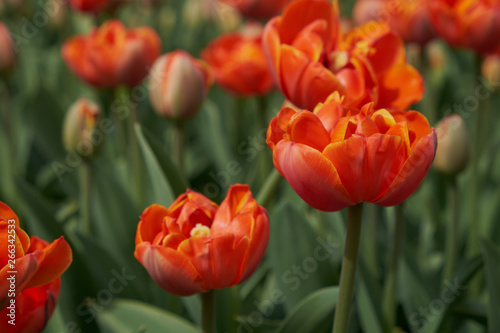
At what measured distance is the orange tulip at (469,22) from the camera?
1067 millimetres

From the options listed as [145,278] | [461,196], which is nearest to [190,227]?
[145,278]

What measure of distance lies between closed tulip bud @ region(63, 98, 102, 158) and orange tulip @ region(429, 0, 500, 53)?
0.58m

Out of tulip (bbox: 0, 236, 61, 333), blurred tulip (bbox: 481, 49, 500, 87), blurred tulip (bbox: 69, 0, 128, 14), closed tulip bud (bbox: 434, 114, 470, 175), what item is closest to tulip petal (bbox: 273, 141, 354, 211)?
tulip (bbox: 0, 236, 61, 333)

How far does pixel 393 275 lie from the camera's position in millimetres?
877

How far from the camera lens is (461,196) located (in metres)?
1.36

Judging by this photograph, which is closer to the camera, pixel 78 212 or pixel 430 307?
pixel 430 307

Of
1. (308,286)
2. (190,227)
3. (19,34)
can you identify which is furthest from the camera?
(19,34)

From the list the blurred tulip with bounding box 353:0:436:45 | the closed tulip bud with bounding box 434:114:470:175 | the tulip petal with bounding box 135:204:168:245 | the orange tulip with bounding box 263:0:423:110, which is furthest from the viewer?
the blurred tulip with bounding box 353:0:436:45

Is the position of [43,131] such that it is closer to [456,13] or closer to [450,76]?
[456,13]

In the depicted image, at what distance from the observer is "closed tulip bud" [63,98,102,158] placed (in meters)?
1.05

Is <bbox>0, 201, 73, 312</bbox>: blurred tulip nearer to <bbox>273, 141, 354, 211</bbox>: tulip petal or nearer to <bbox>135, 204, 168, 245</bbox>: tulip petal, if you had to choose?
<bbox>135, 204, 168, 245</bbox>: tulip petal

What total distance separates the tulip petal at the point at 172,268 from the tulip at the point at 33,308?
80 millimetres

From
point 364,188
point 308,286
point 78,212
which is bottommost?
point 78,212

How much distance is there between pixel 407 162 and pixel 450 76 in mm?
1498
